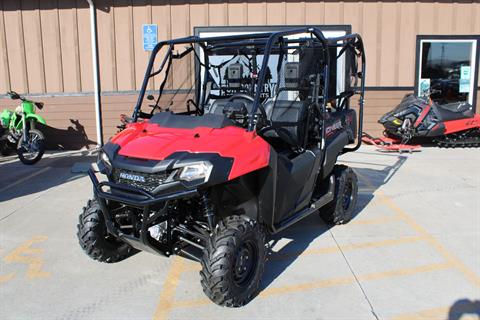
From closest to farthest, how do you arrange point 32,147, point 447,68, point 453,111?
1. point 32,147
2. point 453,111
3. point 447,68

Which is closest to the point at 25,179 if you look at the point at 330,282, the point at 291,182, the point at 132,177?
the point at 132,177

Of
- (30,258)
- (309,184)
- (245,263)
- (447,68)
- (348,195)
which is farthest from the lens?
(447,68)

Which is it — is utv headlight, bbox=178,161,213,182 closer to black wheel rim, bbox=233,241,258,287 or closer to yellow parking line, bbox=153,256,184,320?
black wheel rim, bbox=233,241,258,287

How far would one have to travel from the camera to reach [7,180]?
7270 mm

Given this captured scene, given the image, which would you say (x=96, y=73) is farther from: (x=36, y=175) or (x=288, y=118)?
(x=288, y=118)

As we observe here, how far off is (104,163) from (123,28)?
7080 millimetres

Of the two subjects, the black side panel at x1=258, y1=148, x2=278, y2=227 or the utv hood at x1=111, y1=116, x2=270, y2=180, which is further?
the black side panel at x1=258, y1=148, x2=278, y2=227

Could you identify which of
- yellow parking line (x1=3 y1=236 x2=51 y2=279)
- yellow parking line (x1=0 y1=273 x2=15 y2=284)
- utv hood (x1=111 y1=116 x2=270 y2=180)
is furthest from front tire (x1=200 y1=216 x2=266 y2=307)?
yellow parking line (x1=0 y1=273 x2=15 y2=284)

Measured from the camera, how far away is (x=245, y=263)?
3408mm

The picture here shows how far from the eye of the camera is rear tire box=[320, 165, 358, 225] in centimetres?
492

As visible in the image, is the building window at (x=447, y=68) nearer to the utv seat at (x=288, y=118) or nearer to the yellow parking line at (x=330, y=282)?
A: the utv seat at (x=288, y=118)

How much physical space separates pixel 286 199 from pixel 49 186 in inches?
169

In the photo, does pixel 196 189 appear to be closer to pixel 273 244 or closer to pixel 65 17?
pixel 273 244

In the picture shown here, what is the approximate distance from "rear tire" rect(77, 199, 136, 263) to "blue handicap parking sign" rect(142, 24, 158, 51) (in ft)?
22.0
